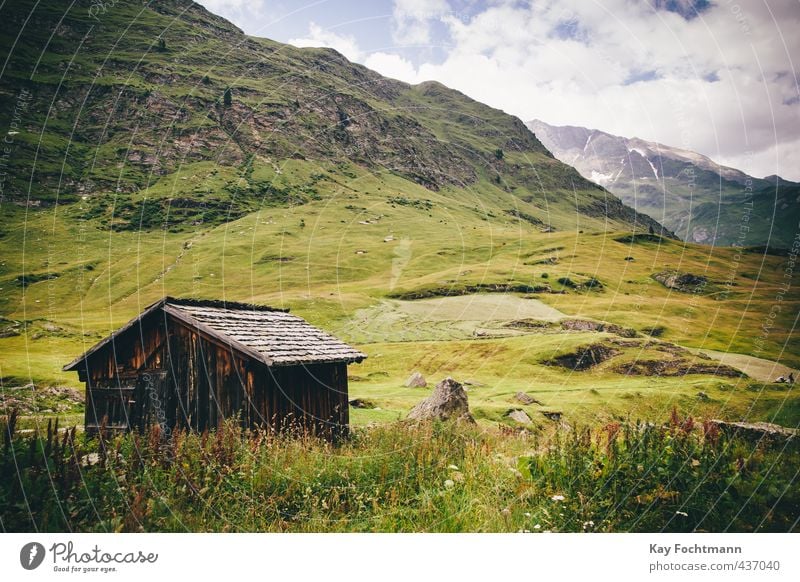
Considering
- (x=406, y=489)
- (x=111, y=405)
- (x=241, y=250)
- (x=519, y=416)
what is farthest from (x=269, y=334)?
(x=241, y=250)

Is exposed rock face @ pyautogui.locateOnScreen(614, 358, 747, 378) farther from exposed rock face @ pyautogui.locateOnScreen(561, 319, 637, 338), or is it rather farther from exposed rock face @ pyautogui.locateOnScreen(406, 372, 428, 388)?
exposed rock face @ pyautogui.locateOnScreen(406, 372, 428, 388)

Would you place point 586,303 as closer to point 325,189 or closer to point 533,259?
point 533,259

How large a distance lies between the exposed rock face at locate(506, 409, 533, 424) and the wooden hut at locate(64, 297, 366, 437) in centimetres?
1107

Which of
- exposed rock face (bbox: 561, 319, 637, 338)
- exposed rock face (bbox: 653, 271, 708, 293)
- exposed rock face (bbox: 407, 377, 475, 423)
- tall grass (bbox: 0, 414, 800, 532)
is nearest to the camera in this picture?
tall grass (bbox: 0, 414, 800, 532)

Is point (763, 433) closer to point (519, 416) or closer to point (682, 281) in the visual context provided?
point (519, 416)

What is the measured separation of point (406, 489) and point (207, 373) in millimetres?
7440

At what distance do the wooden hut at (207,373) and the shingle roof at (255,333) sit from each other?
35mm

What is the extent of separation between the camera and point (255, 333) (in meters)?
13.4

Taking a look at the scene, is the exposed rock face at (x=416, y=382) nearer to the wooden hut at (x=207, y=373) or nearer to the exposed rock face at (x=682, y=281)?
the wooden hut at (x=207, y=373)

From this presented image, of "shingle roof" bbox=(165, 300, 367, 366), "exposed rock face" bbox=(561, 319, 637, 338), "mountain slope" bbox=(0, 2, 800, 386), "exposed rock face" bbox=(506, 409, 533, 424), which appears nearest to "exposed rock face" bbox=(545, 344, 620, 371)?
"mountain slope" bbox=(0, 2, 800, 386)

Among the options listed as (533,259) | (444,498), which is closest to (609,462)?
(444,498)

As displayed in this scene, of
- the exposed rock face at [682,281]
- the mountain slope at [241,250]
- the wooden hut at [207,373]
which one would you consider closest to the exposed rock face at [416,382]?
the mountain slope at [241,250]

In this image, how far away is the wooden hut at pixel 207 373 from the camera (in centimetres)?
1248

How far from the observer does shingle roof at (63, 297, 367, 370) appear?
39.9ft
